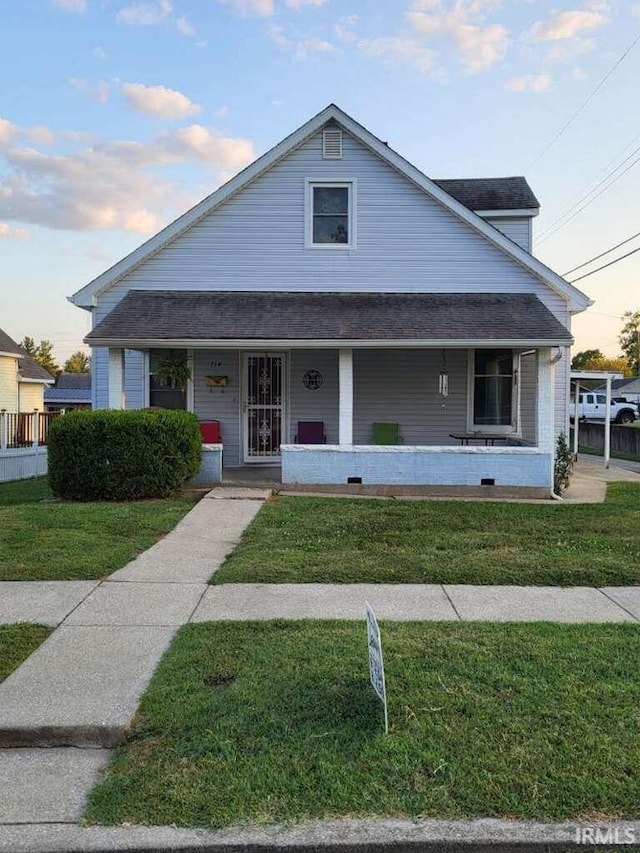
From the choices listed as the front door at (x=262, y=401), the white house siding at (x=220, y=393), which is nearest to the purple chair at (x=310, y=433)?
the front door at (x=262, y=401)

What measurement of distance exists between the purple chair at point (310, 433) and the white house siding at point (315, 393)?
0.54 ft

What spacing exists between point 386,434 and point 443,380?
5.21ft

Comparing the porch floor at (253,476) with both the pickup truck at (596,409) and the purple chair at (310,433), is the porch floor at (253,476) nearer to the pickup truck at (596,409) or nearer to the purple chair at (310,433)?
the purple chair at (310,433)

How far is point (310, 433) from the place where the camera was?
544 inches

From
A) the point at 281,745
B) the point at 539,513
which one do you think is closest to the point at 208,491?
the point at 539,513

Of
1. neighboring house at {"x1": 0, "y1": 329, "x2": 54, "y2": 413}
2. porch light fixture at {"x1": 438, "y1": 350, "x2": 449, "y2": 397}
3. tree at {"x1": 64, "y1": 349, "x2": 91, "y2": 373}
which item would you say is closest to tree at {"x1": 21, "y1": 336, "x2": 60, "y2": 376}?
tree at {"x1": 64, "y1": 349, "x2": 91, "y2": 373}

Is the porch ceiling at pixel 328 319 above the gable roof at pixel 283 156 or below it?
below

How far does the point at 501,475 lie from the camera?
38.4 feet

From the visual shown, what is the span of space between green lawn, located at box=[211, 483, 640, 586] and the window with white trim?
3.68 m

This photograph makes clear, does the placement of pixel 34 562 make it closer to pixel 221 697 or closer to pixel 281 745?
pixel 221 697

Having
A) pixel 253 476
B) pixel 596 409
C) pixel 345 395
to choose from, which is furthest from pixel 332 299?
pixel 596 409

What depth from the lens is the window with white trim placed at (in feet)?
45.7

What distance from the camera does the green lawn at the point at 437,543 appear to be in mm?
6586

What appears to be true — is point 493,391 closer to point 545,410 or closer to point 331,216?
point 545,410
